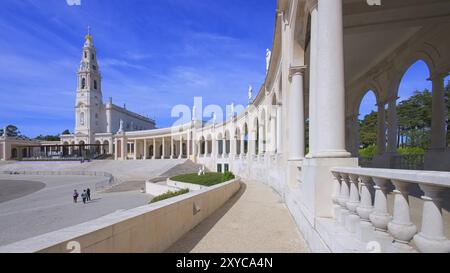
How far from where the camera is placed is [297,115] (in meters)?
10.7

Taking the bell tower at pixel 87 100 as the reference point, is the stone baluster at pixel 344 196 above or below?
below

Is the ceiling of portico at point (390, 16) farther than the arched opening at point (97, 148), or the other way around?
the arched opening at point (97, 148)

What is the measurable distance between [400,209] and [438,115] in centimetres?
1313

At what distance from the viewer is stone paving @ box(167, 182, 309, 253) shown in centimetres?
587

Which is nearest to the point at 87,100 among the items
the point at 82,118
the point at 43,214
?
the point at 82,118

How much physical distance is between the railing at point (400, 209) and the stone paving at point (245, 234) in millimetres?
1969

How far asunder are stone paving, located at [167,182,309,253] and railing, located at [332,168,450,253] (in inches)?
77.5

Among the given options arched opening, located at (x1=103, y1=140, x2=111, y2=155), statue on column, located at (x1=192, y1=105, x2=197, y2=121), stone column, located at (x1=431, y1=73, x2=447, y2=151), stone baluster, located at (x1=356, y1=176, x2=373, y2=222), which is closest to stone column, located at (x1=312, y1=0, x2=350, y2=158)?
stone baluster, located at (x1=356, y1=176, x2=373, y2=222)

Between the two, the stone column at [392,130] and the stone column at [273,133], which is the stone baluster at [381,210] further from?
the stone column at [273,133]

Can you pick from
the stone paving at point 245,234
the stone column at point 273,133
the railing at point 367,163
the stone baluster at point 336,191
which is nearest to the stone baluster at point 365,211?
the stone baluster at point 336,191

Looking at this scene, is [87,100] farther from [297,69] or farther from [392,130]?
[297,69]

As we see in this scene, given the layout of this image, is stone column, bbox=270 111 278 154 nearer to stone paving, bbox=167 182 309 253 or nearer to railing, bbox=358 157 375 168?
railing, bbox=358 157 375 168

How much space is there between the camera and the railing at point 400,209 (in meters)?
2.44
